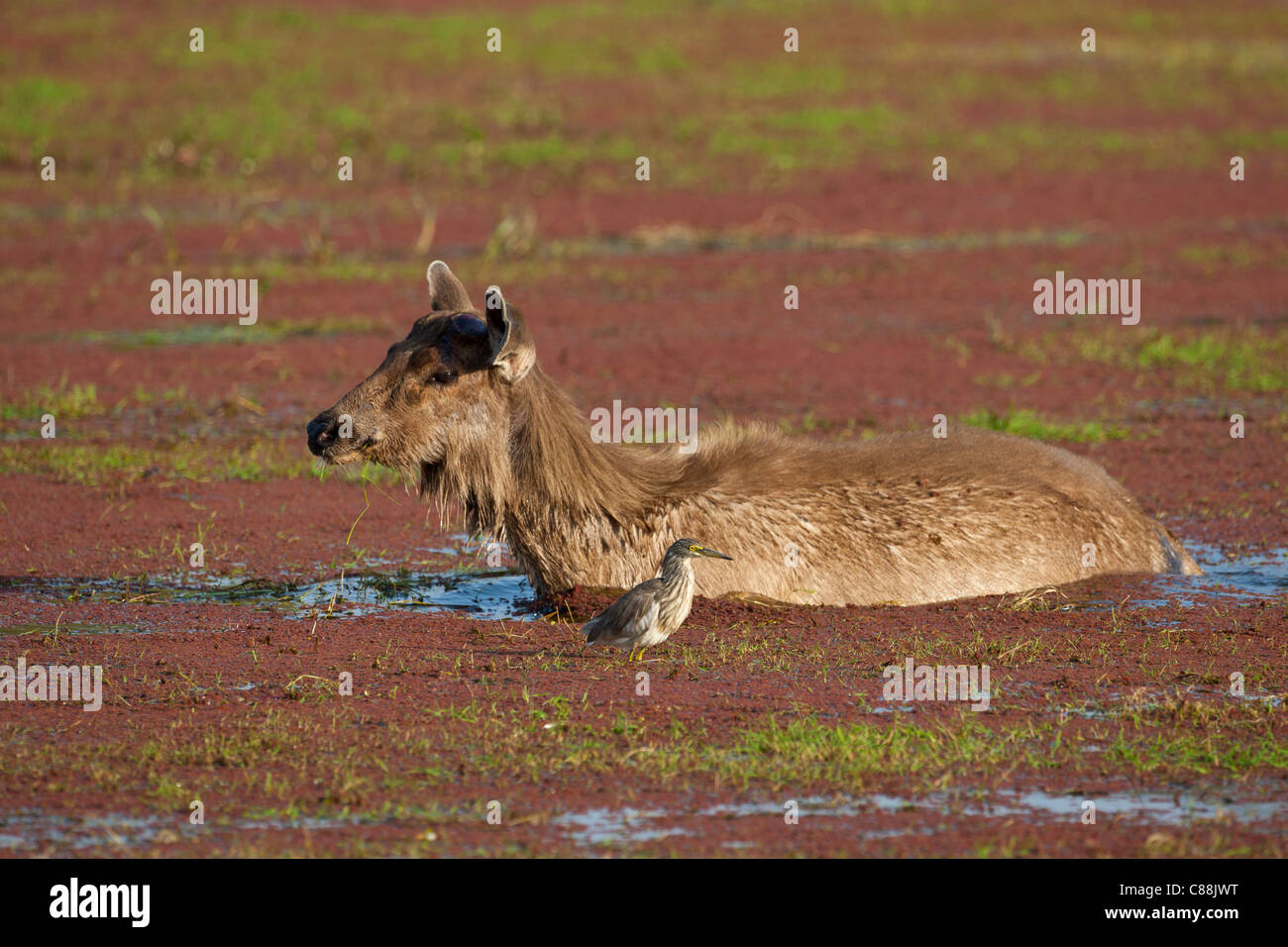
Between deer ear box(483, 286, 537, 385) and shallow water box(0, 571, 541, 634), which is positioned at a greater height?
deer ear box(483, 286, 537, 385)

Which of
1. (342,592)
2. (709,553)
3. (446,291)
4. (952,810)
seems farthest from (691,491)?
(952,810)

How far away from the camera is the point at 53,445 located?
13.6 metres

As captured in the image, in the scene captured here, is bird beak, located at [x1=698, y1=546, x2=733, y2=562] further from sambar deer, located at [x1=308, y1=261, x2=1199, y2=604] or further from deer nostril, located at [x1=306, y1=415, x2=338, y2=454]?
deer nostril, located at [x1=306, y1=415, x2=338, y2=454]

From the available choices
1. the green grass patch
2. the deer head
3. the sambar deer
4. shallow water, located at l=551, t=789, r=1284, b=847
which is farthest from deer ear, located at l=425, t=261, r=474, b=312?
the green grass patch

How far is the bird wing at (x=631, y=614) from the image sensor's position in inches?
328

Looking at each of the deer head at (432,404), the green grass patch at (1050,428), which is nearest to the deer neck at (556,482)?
the deer head at (432,404)

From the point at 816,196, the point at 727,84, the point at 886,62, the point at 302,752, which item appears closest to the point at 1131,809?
the point at 302,752

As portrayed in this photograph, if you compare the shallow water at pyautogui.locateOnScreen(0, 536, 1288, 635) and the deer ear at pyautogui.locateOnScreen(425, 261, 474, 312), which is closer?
the deer ear at pyautogui.locateOnScreen(425, 261, 474, 312)

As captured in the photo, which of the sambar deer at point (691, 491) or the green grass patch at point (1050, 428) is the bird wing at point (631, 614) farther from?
the green grass patch at point (1050, 428)

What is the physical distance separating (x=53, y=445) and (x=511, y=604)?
5319 millimetres

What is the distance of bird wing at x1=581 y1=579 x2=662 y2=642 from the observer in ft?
27.4

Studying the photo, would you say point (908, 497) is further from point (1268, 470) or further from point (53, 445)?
point (53, 445)

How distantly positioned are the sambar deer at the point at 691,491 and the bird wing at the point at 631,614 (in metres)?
0.67

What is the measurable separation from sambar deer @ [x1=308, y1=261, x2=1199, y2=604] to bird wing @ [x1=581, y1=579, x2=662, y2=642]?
26.2 inches
